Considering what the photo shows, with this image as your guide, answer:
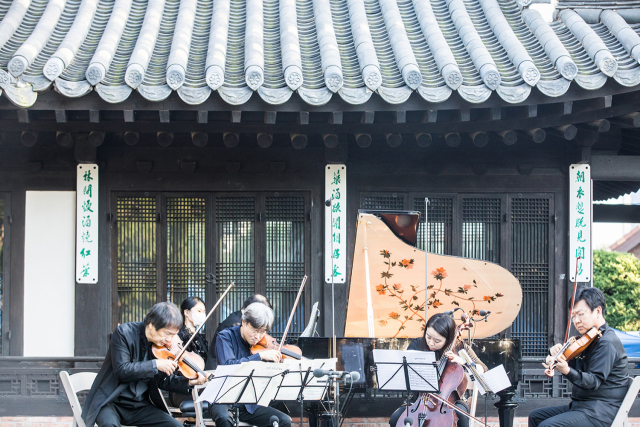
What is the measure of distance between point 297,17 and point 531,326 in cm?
491

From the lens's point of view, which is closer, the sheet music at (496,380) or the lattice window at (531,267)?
the sheet music at (496,380)

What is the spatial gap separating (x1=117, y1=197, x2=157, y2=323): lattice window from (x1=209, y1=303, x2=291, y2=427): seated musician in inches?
70.5

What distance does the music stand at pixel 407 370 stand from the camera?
5.65m

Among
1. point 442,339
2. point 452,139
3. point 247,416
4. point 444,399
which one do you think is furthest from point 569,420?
point 452,139

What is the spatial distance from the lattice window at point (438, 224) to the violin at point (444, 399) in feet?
5.49

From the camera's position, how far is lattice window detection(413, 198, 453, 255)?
7781 mm

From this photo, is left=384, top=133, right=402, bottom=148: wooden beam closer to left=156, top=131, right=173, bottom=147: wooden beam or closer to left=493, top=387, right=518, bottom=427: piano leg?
left=156, top=131, right=173, bottom=147: wooden beam

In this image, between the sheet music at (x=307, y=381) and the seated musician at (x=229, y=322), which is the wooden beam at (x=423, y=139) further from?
the sheet music at (x=307, y=381)

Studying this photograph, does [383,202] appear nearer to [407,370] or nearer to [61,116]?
[407,370]

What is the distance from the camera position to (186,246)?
7.64 metres

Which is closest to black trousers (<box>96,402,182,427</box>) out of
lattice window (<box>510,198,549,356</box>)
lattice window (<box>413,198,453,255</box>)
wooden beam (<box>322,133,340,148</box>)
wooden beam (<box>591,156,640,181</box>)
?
wooden beam (<box>322,133,340,148</box>)

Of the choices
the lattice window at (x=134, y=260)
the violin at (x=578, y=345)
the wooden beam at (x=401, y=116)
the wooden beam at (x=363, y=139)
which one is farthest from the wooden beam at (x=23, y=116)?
the violin at (x=578, y=345)

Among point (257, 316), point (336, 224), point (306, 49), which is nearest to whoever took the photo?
point (257, 316)

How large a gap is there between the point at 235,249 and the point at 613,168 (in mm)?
4859
